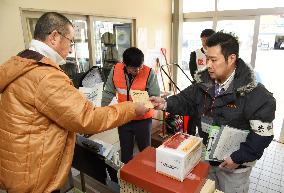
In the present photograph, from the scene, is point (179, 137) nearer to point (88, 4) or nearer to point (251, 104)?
point (251, 104)

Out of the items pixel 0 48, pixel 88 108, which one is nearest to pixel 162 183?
pixel 88 108

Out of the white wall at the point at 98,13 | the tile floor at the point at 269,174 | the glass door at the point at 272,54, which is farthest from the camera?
the glass door at the point at 272,54

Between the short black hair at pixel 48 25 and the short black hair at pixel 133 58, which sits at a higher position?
the short black hair at pixel 48 25

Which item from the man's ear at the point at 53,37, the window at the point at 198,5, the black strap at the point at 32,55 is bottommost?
the black strap at the point at 32,55

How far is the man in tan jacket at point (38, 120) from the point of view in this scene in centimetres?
110

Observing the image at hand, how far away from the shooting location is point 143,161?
1169mm

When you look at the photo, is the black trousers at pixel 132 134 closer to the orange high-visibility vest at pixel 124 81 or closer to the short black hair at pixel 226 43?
the orange high-visibility vest at pixel 124 81

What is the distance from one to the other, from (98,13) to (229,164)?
111 inches

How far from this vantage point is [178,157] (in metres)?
0.97

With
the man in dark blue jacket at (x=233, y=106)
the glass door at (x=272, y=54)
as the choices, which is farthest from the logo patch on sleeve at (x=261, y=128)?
the glass door at (x=272, y=54)

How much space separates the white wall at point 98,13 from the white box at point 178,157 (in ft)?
7.11

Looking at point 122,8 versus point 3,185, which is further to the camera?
point 122,8

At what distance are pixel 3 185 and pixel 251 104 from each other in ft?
4.98

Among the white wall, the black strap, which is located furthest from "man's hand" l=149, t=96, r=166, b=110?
the white wall
